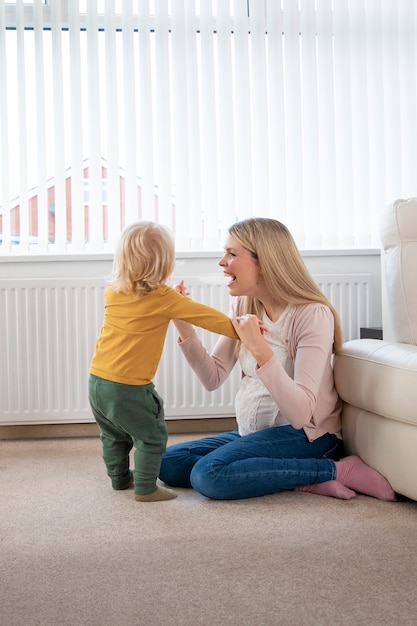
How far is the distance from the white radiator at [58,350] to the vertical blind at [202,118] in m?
0.22

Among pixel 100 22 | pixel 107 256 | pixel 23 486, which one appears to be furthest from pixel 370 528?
pixel 100 22

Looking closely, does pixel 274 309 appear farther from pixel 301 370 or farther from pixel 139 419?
pixel 139 419

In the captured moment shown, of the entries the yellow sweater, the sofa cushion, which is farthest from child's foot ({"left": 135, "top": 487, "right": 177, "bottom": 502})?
the sofa cushion

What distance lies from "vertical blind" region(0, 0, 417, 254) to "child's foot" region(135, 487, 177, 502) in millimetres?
1344

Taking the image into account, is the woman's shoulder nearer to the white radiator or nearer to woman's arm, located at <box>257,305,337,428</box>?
woman's arm, located at <box>257,305,337,428</box>

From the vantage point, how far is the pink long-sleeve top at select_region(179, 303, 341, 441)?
2207 millimetres

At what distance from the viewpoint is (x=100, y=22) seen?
3.34 m

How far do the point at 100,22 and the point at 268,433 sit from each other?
196 centimetres

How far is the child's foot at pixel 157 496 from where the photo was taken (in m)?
2.27

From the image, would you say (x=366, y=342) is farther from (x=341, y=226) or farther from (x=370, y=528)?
(x=341, y=226)

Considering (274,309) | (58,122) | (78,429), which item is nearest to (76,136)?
(58,122)

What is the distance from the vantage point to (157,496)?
228cm

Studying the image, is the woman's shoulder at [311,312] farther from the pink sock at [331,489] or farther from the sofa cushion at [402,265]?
the pink sock at [331,489]

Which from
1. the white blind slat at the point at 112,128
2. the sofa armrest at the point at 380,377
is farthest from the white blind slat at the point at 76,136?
the sofa armrest at the point at 380,377
